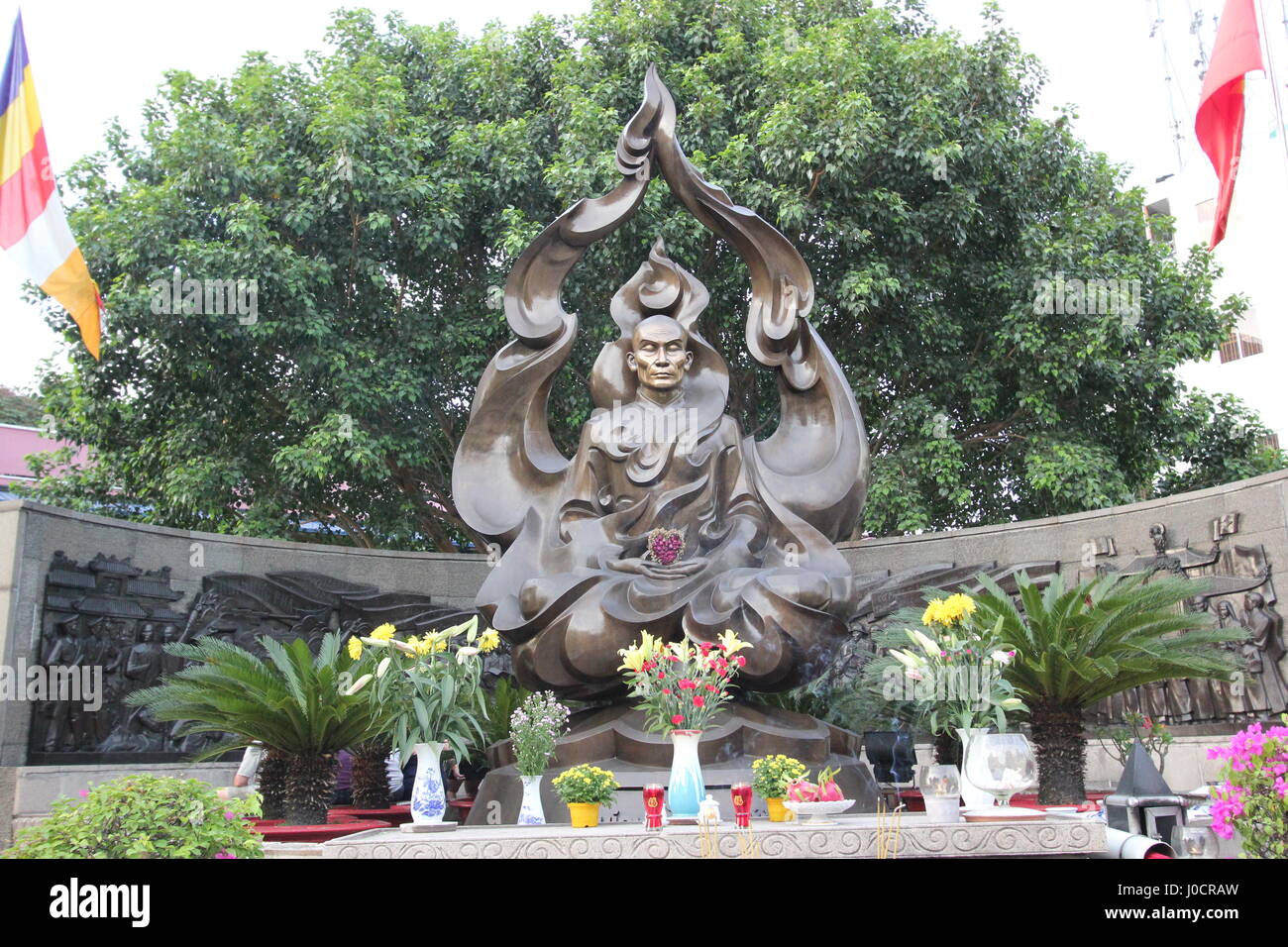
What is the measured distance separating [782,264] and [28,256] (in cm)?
801

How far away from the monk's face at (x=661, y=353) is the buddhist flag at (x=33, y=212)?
616 cm

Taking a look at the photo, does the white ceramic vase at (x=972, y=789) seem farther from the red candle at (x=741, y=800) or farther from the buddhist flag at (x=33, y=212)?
the buddhist flag at (x=33, y=212)

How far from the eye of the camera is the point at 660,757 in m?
8.49

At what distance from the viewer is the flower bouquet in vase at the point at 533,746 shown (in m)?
7.44

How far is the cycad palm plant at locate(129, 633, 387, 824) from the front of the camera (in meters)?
9.18

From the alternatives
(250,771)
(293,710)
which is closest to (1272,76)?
(293,710)

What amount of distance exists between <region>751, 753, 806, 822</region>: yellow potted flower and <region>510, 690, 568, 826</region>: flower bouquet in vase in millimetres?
1523

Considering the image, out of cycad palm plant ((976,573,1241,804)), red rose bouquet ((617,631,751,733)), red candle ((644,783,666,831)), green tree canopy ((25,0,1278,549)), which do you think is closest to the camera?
red candle ((644,783,666,831))

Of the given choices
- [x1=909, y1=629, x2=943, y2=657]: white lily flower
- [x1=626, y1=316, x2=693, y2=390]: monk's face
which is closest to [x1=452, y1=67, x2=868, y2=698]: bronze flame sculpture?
[x1=626, y1=316, x2=693, y2=390]: monk's face

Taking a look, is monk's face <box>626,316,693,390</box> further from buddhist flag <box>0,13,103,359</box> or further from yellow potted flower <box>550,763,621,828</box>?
buddhist flag <box>0,13,103,359</box>

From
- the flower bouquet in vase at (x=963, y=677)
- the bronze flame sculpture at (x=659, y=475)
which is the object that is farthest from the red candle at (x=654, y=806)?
the bronze flame sculpture at (x=659, y=475)

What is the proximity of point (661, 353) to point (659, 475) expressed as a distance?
110cm

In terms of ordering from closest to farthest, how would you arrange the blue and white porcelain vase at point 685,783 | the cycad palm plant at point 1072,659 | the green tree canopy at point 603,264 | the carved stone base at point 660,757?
the blue and white porcelain vase at point 685,783, the carved stone base at point 660,757, the cycad palm plant at point 1072,659, the green tree canopy at point 603,264
